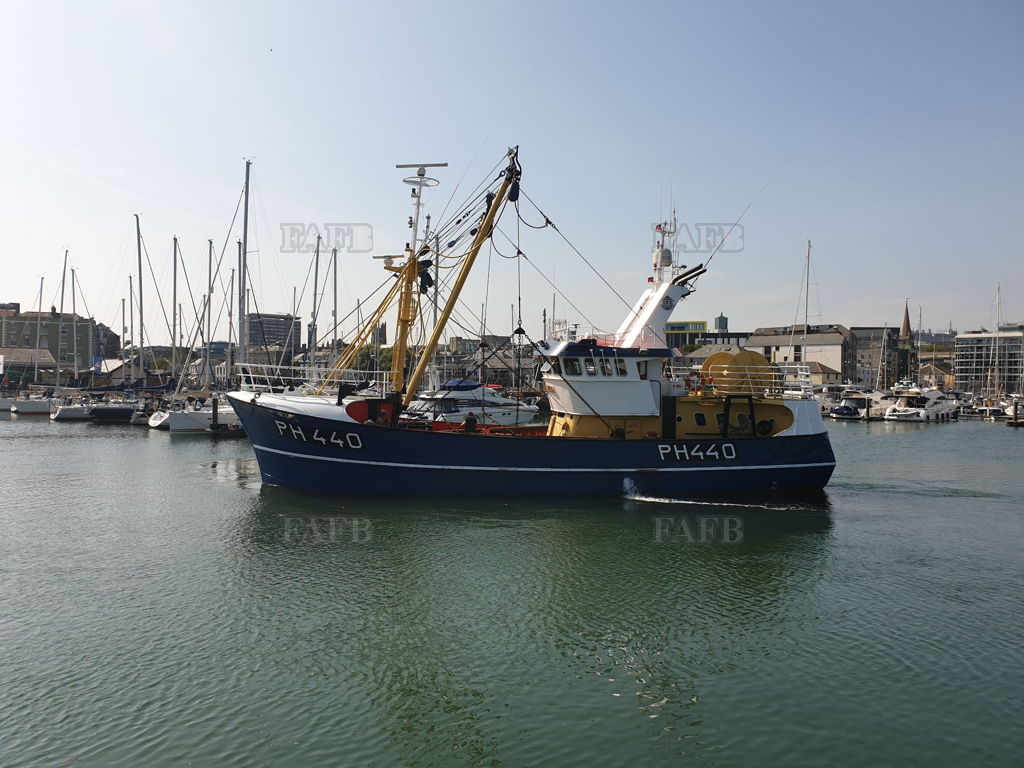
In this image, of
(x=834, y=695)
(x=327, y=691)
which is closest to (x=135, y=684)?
(x=327, y=691)

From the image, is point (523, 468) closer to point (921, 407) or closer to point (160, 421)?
point (160, 421)

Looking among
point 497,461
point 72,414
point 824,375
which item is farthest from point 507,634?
point 824,375

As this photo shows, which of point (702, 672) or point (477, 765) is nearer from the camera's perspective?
point (477, 765)

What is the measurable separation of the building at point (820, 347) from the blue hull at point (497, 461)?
8085 cm

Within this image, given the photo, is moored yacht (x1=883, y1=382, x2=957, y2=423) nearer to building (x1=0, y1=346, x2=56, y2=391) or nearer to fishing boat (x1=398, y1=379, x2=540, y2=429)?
fishing boat (x1=398, y1=379, x2=540, y2=429)

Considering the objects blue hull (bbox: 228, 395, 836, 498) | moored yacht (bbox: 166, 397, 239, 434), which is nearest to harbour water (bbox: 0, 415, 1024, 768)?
blue hull (bbox: 228, 395, 836, 498)

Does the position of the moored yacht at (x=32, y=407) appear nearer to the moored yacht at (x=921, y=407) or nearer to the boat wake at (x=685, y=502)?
the boat wake at (x=685, y=502)

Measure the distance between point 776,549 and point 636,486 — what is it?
197 inches

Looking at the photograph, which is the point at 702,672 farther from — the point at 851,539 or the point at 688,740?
the point at 851,539

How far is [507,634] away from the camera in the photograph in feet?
35.4

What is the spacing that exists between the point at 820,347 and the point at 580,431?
9078 centimetres

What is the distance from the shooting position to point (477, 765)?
7.39 metres

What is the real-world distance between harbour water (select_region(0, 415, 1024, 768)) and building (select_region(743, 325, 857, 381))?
84802mm

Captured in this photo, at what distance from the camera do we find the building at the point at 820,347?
9794 centimetres
